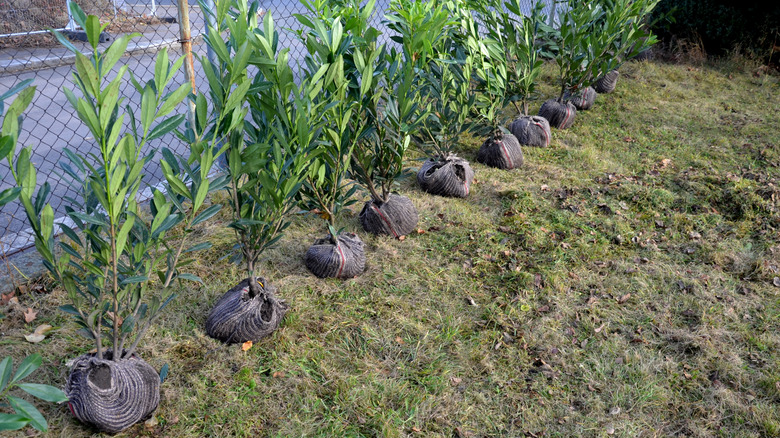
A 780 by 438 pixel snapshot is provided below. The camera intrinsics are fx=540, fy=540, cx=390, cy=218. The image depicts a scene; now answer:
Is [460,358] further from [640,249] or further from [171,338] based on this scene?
[640,249]

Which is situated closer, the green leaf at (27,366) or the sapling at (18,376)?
the sapling at (18,376)

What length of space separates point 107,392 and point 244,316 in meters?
0.69

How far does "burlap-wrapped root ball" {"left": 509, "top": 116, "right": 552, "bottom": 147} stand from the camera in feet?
17.2

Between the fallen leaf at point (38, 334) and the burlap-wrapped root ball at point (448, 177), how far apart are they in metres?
2.67

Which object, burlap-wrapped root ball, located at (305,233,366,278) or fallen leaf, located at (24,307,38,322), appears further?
burlap-wrapped root ball, located at (305,233,366,278)

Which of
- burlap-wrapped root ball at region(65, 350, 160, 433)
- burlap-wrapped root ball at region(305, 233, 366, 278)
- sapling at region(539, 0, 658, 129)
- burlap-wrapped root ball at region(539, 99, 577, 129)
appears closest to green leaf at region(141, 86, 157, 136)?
burlap-wrapped root ball at region(65, 350, 160, 433)

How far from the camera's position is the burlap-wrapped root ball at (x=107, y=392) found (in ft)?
6.66

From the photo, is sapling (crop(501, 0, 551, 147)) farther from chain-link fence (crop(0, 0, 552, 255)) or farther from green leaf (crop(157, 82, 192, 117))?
green leaf (crop(157, 82, 192, 117))

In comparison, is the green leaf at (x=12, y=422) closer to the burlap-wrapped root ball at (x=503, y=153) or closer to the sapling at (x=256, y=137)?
the sapling at (x=256, y=137)

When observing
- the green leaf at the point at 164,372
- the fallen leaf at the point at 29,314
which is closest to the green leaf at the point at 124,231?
the green leaf at the point at 164,372

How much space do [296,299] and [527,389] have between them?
50.6 inches

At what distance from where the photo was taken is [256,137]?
2533 millimetres

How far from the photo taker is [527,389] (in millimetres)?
2492

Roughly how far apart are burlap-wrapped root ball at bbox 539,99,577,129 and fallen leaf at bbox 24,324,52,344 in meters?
4.99
